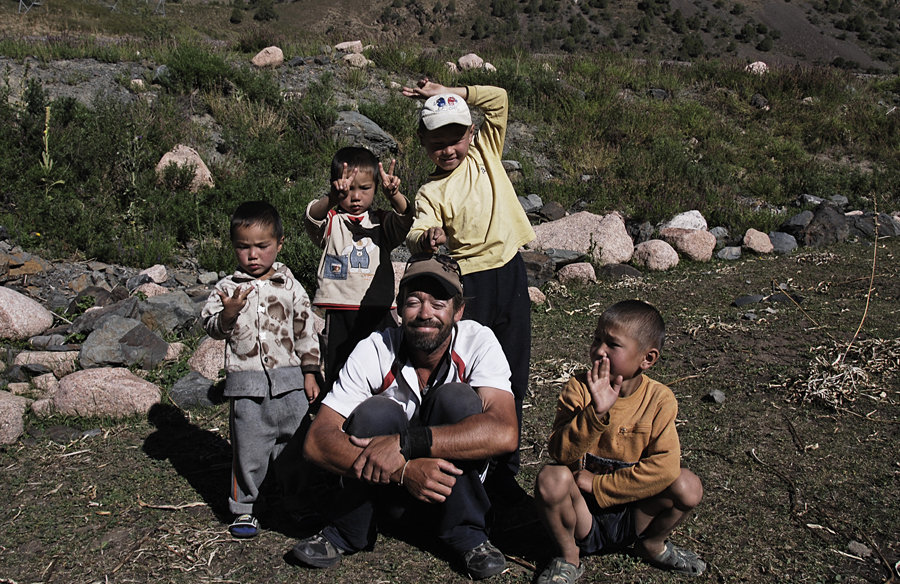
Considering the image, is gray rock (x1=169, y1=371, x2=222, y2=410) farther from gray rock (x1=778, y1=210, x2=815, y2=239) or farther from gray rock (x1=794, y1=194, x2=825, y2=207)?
gray rock (x1=794, y1=194, x2=825, y2=207)

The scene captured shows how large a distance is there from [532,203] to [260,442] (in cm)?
720

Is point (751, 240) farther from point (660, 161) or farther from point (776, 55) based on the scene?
point (776, 55)

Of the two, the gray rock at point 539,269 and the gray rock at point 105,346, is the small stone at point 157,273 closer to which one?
the gray rock at point 105,346

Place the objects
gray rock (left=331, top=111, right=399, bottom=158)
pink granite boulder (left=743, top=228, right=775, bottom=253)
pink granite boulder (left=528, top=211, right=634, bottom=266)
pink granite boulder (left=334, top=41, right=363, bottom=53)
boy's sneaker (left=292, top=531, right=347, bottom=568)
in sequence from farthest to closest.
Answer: pink granite boulder (left=334, top=41, right=363, bottom=53) → gray rock (left=331, top=111, right=399, bottom=158) → pink granite boulder (left=743, top=228, right=775, bottom=253) → pink granite boulder (left=528, top=211, right=634, bottom=266) → boy's sneaker (left=292, top=531, right=347, bottom=568)

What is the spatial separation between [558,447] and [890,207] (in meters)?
10.7

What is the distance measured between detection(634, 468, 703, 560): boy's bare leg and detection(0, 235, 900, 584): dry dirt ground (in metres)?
0.12

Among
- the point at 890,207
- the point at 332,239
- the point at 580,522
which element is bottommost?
the point at 890,207

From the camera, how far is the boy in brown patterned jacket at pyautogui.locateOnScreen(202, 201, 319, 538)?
9.42 ft

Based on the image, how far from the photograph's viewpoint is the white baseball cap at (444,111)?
2.88 metres

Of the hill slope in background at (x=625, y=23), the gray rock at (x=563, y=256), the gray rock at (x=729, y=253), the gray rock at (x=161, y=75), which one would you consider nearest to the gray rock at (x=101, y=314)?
the gray rock at (x=563, y=256)

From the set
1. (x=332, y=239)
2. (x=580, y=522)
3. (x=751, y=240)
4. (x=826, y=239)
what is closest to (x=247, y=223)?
(x=332, y=239)

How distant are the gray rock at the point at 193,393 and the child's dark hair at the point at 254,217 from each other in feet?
6.54

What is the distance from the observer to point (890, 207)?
10.4m

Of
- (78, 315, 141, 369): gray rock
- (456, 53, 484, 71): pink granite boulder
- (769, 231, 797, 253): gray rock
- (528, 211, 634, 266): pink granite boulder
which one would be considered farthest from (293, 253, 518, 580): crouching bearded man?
(456, 53, 484, 71): pink granite boulder
